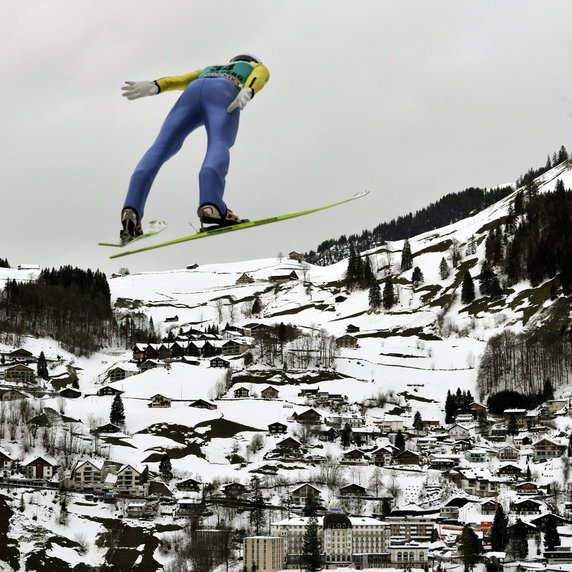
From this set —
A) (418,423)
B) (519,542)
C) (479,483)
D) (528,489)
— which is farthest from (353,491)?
(418,423)

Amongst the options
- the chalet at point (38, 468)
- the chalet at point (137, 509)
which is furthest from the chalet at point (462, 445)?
the chalet at point (38, 468)

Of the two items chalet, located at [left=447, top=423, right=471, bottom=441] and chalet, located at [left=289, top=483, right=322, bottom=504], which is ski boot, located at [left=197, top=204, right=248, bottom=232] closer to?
chalet, located at [left=289, top=483, right=322, bottom=504]

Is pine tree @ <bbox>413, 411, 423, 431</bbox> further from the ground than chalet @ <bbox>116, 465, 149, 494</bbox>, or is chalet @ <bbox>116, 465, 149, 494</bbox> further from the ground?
pine tree @ <bbox>413, 411, 423, 431</bbox>

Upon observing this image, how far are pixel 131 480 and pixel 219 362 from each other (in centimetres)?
4280

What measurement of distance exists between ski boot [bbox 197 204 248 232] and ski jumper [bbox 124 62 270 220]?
0.23 feet

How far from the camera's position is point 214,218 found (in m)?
17.5

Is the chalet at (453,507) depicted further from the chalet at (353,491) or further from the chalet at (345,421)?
the chalet at (345,421)

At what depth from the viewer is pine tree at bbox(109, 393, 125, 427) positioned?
105 metres

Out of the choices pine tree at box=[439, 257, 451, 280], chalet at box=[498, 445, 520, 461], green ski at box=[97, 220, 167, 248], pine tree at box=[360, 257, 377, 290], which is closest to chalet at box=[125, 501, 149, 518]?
chalet at box=[498, 445, 520, 461]

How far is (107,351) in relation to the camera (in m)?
148

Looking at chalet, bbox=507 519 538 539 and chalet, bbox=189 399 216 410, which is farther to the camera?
chalet, bbox=189 399 216 410

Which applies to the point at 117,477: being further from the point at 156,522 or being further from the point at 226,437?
the point at 226,437

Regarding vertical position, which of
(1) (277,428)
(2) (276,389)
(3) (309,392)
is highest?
(2) (276,389)

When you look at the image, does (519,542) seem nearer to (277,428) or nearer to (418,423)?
(277,428)
